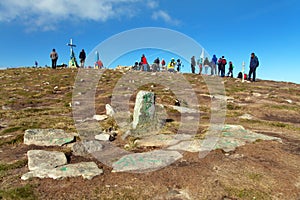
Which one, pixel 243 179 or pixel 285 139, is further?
pixel 285 139

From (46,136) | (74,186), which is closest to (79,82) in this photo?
(46,136)

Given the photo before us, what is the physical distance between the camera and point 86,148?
339 inches

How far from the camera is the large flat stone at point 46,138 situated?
367 inches

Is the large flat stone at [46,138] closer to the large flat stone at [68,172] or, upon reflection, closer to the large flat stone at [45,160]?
the large flat stone at [45,160]

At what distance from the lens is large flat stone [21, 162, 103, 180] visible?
655cm

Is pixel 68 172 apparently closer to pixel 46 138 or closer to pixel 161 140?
pixel 46 138

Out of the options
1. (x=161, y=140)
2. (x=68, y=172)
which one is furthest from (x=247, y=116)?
(x=68, y=172)

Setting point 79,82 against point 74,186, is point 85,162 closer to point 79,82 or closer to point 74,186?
point 74,186

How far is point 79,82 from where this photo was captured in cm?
2691

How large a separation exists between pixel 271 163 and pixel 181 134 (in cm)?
372

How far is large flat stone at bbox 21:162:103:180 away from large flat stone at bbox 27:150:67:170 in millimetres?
→ 285

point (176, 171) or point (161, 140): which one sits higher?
point (161, 140)

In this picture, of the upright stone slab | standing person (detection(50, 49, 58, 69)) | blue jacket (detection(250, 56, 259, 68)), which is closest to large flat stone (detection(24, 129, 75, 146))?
the upright stone slab

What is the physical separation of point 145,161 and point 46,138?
13.7 feet
